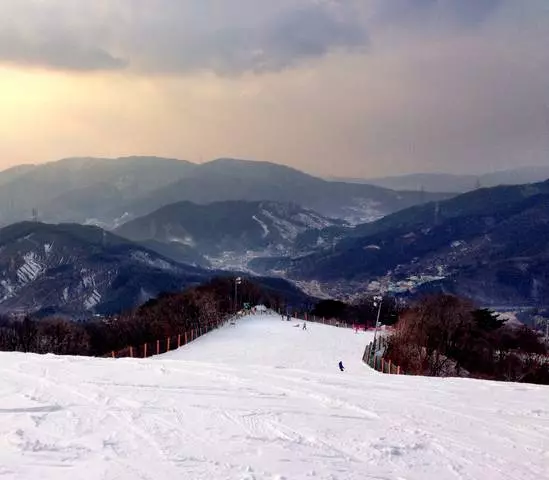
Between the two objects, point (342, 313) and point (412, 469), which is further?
point (342, 313)

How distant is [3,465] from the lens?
776 centimetres

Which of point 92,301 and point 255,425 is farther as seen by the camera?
point 92,301

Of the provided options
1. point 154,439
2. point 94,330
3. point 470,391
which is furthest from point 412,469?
point 94,330

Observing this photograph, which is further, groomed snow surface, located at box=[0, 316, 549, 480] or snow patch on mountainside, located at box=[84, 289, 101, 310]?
snow patch on mountainside, located at box=[84, 289, 101, 310]

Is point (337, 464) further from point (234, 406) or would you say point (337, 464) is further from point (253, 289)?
point (253, 289)

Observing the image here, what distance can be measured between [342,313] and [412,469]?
84.4 metres

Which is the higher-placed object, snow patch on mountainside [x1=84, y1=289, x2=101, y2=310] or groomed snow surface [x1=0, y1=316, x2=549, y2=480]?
groomed snow surface [x1=0, y1=316, x2=549, y2=480]

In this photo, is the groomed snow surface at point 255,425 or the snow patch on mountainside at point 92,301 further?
the snow patch on mountainside at point 92,301

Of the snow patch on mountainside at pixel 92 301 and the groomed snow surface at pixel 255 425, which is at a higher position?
the groomed snow surface at pixel 255 425

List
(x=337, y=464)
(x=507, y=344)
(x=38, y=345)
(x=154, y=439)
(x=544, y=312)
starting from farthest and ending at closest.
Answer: (x=544, y=312) < (x=507, y=344) < (x=38, y=345) < (x=154, y=439) < (x=337, y=464)

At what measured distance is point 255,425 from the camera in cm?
1020

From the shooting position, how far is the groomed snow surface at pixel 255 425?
26.7 ft

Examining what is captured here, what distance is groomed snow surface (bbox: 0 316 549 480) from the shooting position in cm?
814

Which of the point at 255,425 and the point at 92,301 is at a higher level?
the point at 255,425
